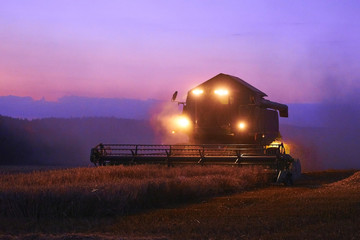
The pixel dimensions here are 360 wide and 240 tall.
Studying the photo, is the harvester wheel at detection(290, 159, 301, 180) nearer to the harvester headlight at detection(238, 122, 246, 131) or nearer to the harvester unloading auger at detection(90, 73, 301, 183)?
the harvester unloading auger at detection(90, 73, 301, 183)

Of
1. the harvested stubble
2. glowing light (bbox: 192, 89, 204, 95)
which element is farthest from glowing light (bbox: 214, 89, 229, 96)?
the harvested stubble

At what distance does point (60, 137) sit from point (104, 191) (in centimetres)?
5661

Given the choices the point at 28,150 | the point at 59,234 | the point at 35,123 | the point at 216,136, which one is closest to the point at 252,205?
the point at 59,234

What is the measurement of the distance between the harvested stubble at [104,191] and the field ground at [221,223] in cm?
72

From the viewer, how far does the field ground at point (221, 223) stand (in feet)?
34.5

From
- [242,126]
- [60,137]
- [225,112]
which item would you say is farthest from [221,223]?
[60,137]

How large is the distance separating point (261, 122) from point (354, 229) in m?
21.9

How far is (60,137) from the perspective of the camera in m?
69.6

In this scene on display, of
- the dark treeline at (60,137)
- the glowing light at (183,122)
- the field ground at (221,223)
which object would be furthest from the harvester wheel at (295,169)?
the dark treeline at (60,137)

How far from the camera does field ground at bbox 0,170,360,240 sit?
10.5m

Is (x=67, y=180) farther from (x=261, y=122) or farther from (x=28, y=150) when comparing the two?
(x=28, y=150)

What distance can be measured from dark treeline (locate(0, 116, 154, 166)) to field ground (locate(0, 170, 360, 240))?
113ft

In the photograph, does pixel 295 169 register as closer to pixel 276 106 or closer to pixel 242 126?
pixel 242 126

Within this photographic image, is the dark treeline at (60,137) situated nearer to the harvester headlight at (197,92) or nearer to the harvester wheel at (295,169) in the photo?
the harvester headlight at (197,92)
